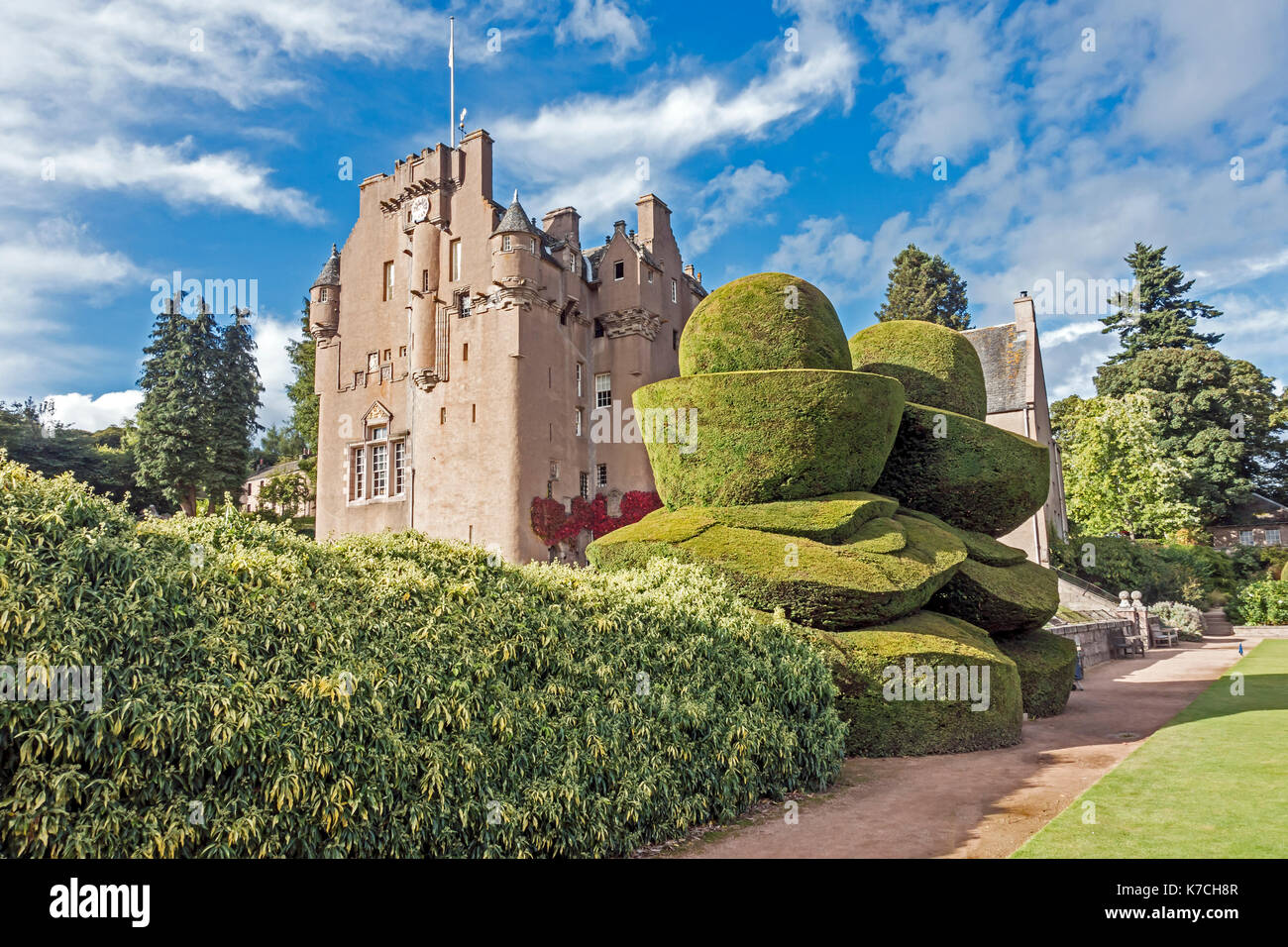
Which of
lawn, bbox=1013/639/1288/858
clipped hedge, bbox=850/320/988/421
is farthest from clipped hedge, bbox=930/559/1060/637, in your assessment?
clipped hedge, bbox=850/320/988/421

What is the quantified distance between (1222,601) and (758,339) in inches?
1579

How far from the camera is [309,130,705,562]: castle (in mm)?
31625

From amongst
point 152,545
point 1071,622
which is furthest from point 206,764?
point 1071,622

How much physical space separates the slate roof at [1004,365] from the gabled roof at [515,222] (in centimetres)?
1998

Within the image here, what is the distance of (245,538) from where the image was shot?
6.66 meters

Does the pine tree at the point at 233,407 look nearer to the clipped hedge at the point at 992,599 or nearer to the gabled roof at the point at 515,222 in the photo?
the gabled roof at the point at 515,222

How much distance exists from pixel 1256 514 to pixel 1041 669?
172 ft

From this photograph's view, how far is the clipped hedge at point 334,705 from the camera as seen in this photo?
450 cm

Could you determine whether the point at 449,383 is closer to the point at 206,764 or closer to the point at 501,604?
the point at 501,604

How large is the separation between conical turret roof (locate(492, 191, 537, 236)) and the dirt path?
2573 cm

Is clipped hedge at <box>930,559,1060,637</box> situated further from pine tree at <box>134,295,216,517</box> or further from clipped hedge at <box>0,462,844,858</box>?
pine tree at <box>134,295,216,517</box>

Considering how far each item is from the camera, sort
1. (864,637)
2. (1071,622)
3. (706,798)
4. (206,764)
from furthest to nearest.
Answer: (1071,622)
(864,637)
(706,798)
(206,764)

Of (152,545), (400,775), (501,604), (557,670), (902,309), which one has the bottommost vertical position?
(400,775)

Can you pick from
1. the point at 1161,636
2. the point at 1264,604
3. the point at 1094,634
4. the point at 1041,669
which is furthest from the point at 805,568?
the point at 1264,604
